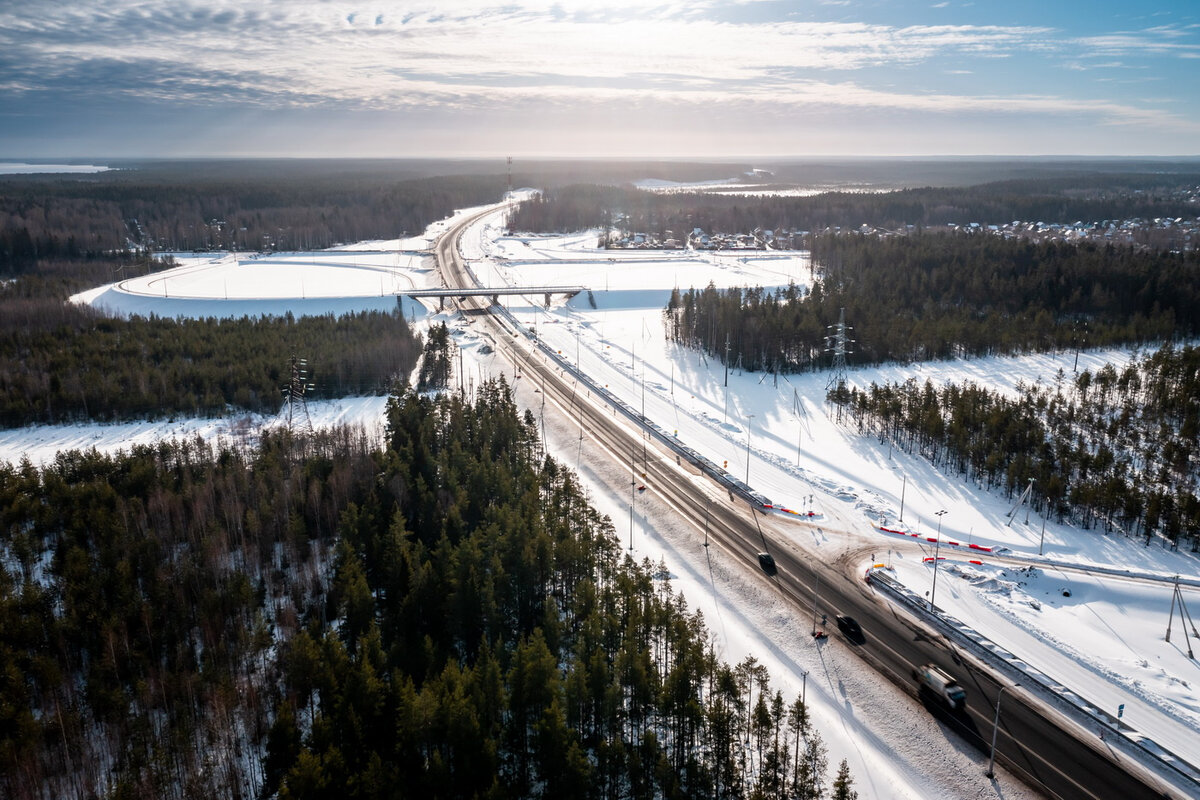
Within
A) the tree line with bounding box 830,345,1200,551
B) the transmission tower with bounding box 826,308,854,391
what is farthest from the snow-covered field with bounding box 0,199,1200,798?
the tree line with bounding box 830,345,1200,551

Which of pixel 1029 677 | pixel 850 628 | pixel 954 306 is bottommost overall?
pixel 1029 677

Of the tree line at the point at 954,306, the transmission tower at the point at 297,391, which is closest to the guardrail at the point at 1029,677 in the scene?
the tree line at the point at 954,306

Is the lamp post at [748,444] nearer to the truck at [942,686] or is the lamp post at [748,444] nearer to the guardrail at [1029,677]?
the guardrail at [1029,677]

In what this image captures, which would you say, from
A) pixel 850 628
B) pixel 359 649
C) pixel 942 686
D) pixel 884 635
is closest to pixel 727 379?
pixel 850 628

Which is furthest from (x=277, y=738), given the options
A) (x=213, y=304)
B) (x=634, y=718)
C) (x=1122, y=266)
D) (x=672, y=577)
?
(x=1122, y=266)

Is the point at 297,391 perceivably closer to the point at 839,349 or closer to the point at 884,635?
the point at 839,349

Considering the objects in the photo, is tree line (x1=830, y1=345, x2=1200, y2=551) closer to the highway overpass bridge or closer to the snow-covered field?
the snow-covered field
